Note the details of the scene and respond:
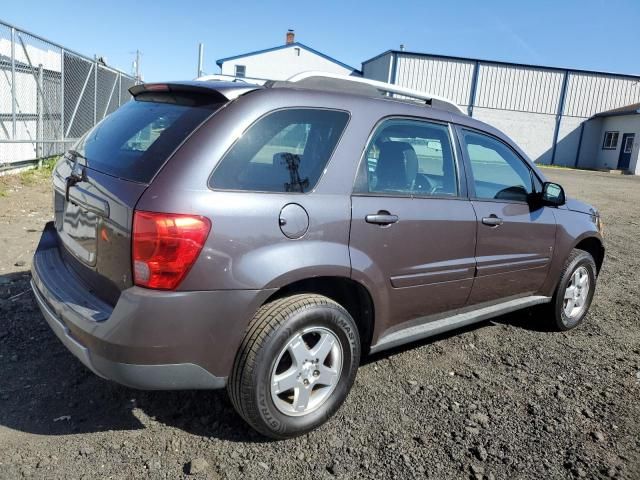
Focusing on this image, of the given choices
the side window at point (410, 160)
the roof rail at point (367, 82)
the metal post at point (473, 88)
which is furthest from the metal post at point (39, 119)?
the metal post at point (473, 88)

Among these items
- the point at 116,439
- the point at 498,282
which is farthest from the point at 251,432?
the point at 498,282

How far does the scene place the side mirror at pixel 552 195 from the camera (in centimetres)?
407

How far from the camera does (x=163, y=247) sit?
7.54 ft

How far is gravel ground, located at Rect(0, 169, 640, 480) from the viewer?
2568 millimetres

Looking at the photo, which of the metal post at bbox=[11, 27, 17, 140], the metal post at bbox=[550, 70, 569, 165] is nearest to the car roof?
the metal post at bbox=[11, 27, 17, 140]

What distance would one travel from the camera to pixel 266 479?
2.47 metres

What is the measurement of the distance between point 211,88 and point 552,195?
276 centimetres

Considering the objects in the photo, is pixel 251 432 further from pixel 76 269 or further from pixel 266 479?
pixel 76 269

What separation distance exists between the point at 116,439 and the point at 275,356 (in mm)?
934

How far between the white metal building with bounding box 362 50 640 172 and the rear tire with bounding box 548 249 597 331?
3141cm

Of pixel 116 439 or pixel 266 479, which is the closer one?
pixel 266 479

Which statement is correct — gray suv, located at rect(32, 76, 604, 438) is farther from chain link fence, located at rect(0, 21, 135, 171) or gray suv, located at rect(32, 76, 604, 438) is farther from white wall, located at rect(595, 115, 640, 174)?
white wall, located at rect(595, 115, 640, 174)

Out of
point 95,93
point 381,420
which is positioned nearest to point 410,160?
point 381,420

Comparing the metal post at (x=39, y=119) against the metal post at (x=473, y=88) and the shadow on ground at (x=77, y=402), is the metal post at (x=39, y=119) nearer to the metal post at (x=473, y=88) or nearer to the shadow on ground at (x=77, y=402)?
the shadow on ground at (x=77, y=402)
